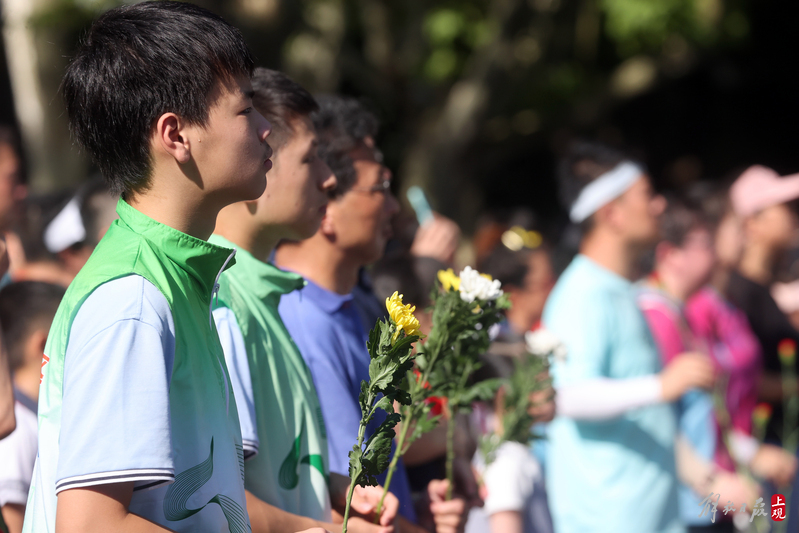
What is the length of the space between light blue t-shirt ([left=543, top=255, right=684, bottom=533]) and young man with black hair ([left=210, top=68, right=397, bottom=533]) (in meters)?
2.05

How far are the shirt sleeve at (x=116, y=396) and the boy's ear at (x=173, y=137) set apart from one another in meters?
0.27

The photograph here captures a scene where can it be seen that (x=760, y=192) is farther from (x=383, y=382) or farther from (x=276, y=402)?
(x=383, y=382)

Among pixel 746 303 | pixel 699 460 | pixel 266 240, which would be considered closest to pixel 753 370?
pixel 746 303

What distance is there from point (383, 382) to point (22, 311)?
6.40ft

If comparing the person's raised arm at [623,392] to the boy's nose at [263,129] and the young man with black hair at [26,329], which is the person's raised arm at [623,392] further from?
the boy's nose at [263,129]

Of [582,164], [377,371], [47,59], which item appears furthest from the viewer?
[47,59]

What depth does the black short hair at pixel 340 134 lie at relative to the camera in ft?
9.43

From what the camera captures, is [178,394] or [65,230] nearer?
[178,394]

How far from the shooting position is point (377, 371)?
1572mm

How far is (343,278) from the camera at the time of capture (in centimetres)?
279

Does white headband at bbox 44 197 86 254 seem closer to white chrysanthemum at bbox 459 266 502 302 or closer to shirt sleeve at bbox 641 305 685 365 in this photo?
white chrysanthemum at bbox 459 266 502 302

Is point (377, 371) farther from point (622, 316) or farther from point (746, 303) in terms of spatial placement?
point (746, 303)

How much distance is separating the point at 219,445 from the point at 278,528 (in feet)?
1.74

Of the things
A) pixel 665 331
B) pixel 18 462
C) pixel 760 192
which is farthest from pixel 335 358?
pixel 760 192
